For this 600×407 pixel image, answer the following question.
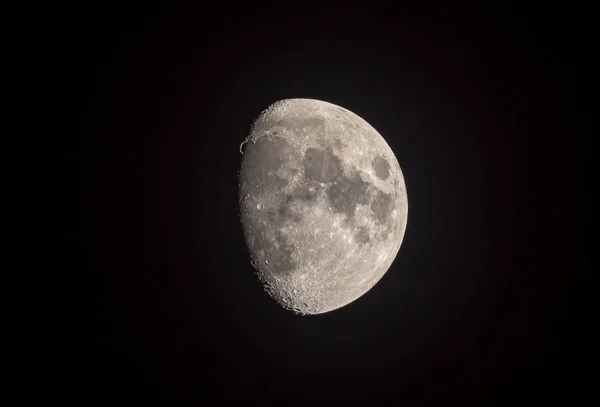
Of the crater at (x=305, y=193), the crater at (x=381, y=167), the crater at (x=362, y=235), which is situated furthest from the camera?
the crater at (x=381, y=167)

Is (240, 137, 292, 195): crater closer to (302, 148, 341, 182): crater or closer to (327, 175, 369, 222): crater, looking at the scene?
(302, 148, 341, 182): crater

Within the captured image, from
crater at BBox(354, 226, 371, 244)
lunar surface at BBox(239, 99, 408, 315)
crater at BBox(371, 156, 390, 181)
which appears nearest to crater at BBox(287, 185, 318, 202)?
lunar surface at BBox(239, 99, 408, 315)

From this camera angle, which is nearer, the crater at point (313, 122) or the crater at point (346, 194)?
the crater at point (346, 194)

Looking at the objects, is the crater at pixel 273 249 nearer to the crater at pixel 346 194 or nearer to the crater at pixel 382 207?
the crater at pixel 346 194

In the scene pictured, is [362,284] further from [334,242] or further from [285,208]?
[285,208]

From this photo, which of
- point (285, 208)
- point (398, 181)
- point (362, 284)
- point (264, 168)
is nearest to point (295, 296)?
point (362, 284)

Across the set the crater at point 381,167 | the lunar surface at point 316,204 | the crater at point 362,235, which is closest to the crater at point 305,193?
the lunar surface at point 316,204

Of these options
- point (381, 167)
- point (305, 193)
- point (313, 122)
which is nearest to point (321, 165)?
point (305, 193)
